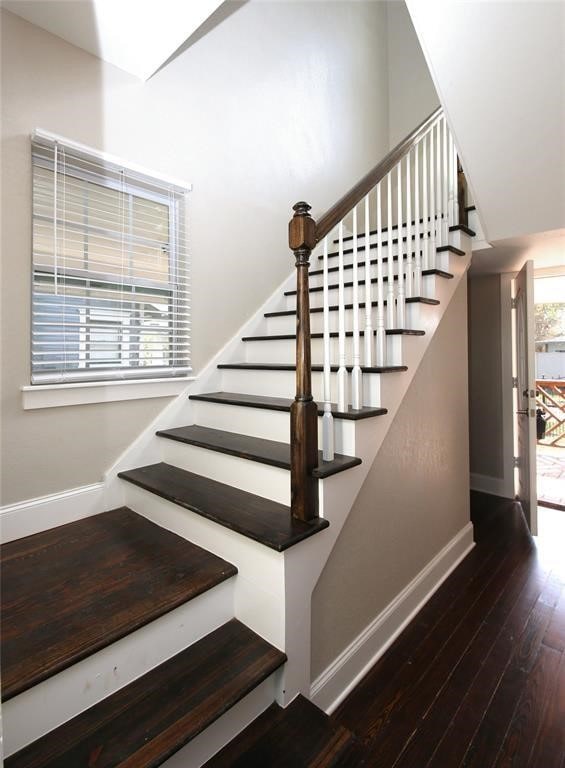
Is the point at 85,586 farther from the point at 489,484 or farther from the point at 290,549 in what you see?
the point at 489,484

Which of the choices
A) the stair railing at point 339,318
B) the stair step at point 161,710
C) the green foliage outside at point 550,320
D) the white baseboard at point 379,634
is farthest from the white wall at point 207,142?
the green foliage outside at point 550,320

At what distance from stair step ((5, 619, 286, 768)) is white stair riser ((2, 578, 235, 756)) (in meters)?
0.02

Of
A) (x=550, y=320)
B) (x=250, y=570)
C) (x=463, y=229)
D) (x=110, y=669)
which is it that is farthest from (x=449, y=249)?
(x=550, y=320)

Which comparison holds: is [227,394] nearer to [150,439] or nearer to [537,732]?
[150,439]

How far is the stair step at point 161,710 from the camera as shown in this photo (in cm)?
94

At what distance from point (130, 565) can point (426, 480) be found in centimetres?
159

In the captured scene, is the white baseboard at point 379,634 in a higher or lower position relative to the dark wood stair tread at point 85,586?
lower

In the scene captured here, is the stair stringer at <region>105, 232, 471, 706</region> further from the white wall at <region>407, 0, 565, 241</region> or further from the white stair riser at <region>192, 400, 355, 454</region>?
the white wall at <region>407, 0, 565, 241</region>

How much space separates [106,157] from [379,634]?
2.60m

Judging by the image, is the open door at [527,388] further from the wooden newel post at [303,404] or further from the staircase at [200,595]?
the wooden newel post at [303,404]

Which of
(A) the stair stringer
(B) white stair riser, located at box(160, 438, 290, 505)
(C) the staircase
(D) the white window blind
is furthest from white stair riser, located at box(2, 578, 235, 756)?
(D) the white window blind

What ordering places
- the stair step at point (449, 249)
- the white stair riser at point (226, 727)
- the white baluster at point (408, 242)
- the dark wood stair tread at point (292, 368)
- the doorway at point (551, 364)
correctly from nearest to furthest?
1. the white stair riser at point (226, 727)
2. the dark wood stair tread at point (292, 368)
3. the white baluster at point (408, 242)
4. the stair step at point (449, 249)
5. the doorway at point (551, 364)

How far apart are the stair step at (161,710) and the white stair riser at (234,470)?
0.51 m

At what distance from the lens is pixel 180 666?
120 cm
